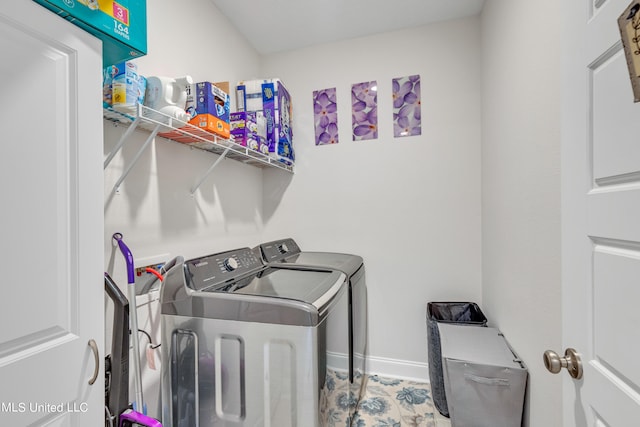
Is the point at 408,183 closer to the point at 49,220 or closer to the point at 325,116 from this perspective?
the point at 325,116

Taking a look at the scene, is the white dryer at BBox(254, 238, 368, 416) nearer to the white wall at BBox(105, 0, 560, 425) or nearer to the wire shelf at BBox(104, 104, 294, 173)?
the white wall at BBox(105, 0, 560, 425)

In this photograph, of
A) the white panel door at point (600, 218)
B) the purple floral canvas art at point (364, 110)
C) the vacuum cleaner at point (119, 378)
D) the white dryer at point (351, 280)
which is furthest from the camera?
the purple floral canvas art at point (364, 110)

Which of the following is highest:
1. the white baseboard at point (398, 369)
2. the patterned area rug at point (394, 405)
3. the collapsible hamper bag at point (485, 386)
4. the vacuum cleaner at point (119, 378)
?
the vacuum cleaner at point (119, 378)

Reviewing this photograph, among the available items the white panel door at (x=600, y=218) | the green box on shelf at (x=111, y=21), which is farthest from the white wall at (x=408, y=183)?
the green box on shelf at (x=111, y=21)

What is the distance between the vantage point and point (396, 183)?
2367 millimetres

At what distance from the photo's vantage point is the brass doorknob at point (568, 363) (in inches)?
28.6

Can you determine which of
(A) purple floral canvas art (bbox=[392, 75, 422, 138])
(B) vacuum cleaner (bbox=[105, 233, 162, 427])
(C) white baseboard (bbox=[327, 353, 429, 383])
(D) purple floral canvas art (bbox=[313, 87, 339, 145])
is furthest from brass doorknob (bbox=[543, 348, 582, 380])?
(D) purple floral canvas art (bbox=[313, 87, 339, 145])

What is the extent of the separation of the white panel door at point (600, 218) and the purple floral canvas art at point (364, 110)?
5.37 feet

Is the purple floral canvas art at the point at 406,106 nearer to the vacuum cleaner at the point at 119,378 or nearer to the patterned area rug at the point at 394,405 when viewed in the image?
the patterned area rug at the point at 394,405

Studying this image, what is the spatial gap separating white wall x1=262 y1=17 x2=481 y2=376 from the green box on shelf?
174cm

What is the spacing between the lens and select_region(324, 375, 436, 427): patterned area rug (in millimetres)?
1838

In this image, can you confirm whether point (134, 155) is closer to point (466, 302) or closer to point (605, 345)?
point (605, 345)

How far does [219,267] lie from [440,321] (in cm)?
154

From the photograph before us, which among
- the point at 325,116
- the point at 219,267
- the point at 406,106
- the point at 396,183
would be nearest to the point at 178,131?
the point at 219,267
